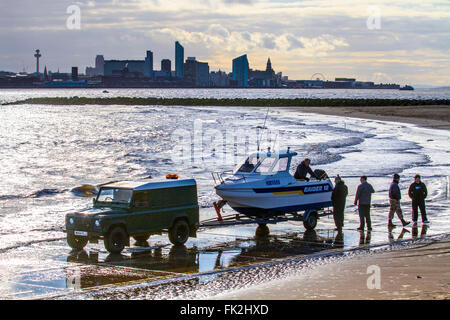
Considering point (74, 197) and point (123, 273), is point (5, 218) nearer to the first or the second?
point (74, 197)

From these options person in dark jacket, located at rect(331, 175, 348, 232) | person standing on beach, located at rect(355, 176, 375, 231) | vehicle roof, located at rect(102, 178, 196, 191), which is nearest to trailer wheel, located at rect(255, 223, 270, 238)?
person in dark jacket, located at rect(331, 175, 348, 232)

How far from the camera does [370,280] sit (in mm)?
12094

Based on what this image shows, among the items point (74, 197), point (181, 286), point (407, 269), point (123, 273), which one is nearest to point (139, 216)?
point (123, 273)

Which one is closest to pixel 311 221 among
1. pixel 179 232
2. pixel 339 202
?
pixel 339 202

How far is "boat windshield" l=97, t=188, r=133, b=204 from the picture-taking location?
15750 millimetres

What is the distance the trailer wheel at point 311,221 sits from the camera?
18.8 m

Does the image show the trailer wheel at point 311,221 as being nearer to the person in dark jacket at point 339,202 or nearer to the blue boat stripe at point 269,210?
the blue boat stripe at point 269,210

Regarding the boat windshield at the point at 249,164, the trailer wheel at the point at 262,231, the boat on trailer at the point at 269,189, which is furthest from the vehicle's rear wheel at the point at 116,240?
the boat windshield at the point at 249,164

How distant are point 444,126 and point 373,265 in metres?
62.4

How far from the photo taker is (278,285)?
12.1 metres

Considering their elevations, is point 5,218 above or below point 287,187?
below

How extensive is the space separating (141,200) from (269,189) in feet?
12.7

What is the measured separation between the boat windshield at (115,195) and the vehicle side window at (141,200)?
0.17 m
